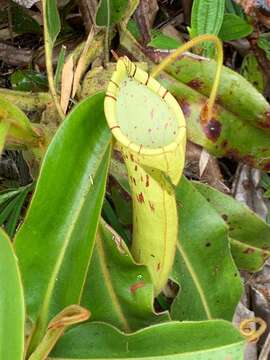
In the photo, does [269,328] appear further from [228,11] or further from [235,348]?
[228,11]

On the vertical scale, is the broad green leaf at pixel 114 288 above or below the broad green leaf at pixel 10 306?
below

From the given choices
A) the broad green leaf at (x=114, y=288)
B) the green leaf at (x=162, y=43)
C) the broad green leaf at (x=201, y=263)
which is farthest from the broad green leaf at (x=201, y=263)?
the green leaf at (x=162, y=43)

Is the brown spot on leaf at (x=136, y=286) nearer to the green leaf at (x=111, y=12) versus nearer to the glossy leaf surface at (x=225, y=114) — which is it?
the glossy leaf surface at (x=225, y=114)

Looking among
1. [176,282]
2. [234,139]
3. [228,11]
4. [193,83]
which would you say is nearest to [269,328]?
[176,282]

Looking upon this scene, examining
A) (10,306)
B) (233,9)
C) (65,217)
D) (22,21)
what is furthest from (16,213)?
(233,9)

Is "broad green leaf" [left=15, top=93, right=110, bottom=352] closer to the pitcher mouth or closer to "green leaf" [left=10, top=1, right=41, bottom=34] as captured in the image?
the pitcher mouth

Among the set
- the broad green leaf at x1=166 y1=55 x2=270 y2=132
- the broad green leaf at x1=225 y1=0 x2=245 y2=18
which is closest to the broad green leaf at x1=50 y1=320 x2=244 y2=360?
the broad green leaf at x1=166 y1=55 x2=270 y2=132
